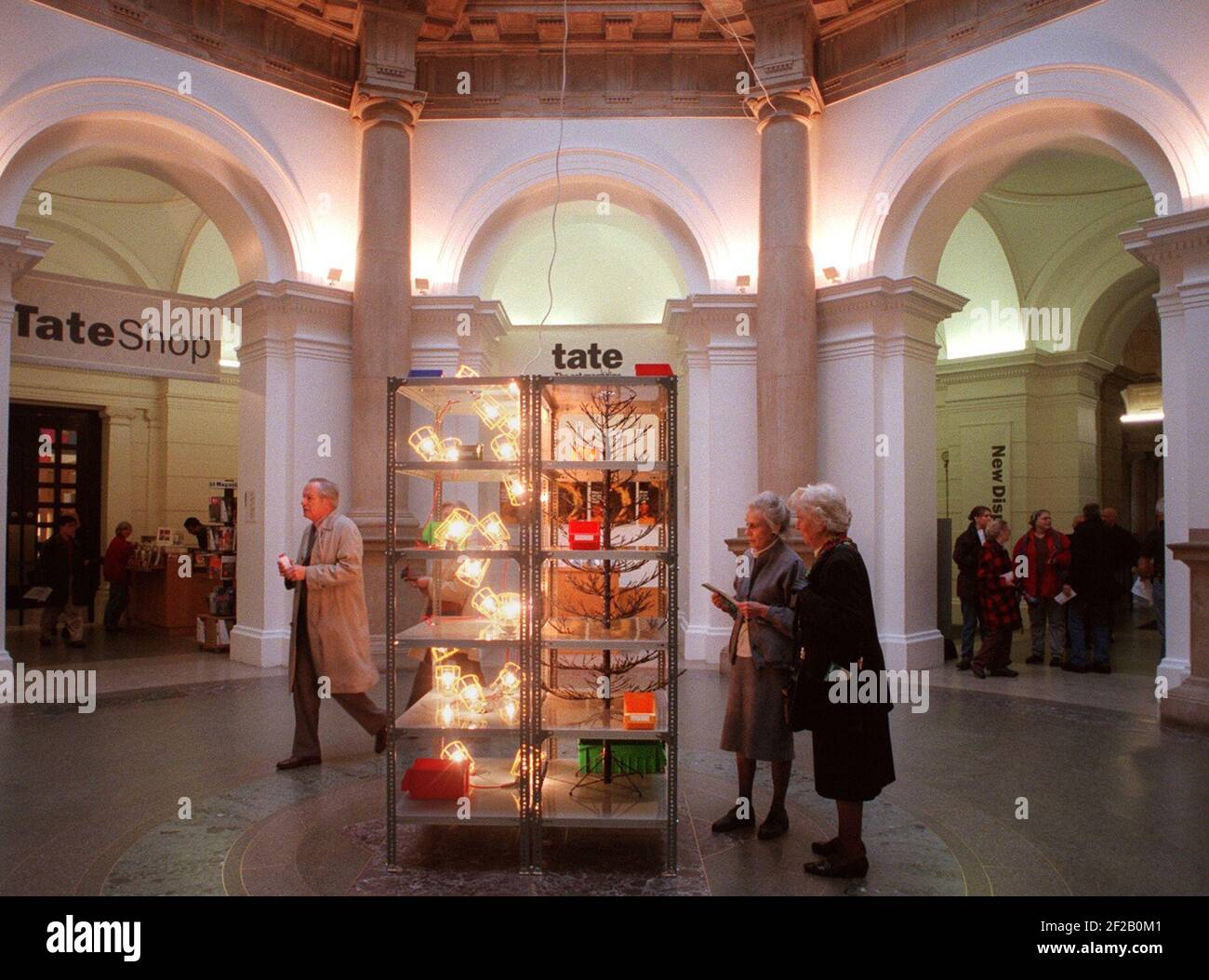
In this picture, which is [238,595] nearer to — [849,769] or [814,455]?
[814,455]

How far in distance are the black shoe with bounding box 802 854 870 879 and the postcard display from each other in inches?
25.5

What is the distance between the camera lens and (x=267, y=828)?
4.46 meters

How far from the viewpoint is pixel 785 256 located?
9.02 meters

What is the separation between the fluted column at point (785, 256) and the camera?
29.3 feet

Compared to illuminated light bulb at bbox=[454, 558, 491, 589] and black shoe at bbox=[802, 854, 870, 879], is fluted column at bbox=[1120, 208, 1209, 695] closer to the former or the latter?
black shoe at bbox=[802, 854, 870, 879]

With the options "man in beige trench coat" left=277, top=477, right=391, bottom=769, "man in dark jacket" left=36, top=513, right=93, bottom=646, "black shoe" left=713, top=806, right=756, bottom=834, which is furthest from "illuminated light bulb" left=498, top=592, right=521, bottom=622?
"man in dark jacket" left=36, top=513, right=93, bottom=646

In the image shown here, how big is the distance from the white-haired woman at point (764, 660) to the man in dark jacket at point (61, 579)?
8987 mm

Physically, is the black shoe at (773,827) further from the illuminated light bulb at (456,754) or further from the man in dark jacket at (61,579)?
the man in dark jacket at (61,579)

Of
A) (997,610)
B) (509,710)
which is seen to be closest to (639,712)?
(509,710)

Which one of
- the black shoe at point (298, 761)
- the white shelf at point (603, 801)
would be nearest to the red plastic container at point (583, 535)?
the white shelf at point (603, 801)

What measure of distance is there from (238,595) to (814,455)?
655 centimetres

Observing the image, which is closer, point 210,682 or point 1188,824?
point 1188,824

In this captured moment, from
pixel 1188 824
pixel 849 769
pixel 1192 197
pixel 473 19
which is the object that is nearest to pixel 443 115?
pixel 473 19

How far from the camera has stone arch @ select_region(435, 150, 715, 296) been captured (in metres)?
9.71
